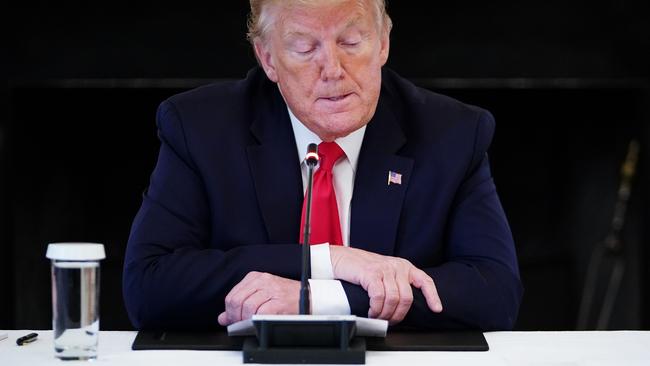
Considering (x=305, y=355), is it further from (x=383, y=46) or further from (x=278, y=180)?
(x=383, y=46)

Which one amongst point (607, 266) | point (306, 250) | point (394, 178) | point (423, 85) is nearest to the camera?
point (306, 250)

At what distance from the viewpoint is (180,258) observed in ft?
8.01

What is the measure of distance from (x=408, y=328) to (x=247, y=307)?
343 millimetres

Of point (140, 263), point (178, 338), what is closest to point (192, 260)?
point (140, 263)

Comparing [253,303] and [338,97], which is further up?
[338,97]

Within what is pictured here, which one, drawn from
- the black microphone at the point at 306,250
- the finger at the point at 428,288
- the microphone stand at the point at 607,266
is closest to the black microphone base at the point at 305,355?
the black microphone at the point at 306,250

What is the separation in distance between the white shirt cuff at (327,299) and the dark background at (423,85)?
2.01 metres

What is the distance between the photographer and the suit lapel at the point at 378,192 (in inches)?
103

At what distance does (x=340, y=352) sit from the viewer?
1.94 metres

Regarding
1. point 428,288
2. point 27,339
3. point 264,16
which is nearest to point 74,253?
point 27,339

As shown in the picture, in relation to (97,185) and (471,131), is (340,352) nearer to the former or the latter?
(471,131)

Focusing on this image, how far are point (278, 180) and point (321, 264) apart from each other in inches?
14.1

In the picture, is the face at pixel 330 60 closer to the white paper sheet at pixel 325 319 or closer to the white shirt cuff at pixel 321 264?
the white shirt cuff at pixel 321 264

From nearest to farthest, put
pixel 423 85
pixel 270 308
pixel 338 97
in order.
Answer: pixel 270 308 → pixel 338 97 → pixel 423 85
